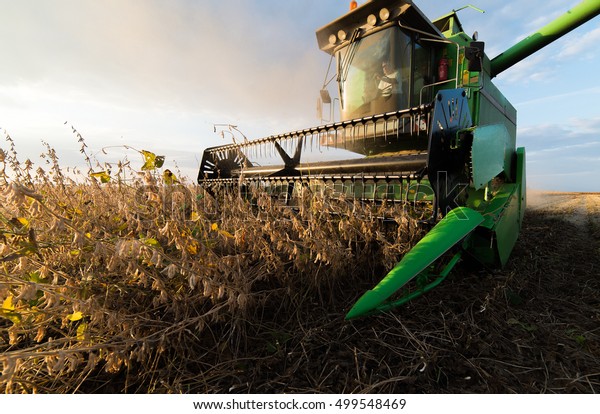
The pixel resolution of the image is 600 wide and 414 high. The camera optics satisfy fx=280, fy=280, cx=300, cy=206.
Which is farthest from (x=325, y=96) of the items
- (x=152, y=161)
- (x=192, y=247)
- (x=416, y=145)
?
(x=192, y=247)

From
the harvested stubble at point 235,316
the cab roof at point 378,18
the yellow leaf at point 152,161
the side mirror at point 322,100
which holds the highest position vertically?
the cab roof at point 378,18

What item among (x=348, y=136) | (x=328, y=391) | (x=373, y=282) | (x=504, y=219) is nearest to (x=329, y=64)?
(x=348, y=136)

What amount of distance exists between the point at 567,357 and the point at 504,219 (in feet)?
4.02

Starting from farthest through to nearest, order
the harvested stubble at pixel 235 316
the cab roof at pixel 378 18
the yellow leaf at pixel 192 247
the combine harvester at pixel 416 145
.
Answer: the cab roof at pixel 378 18 → the combine harvester at pixel 416 145 → the yellow leaf at pixel 192 247 → the harvested stubble at pixel 235 316

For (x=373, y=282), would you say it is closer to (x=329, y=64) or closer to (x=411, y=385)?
(x=411, y=385)

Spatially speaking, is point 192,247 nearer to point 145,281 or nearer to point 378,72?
point 145,281

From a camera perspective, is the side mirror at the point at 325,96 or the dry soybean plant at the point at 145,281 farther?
the side mirror at the point at 325,96

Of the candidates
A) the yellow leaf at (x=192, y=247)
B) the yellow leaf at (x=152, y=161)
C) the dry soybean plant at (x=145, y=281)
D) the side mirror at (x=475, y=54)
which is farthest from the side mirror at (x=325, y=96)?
the yellow leaf at (x=192, y=247)

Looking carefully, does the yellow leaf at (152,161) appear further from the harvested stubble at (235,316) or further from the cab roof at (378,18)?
the cab roof at (378,18)

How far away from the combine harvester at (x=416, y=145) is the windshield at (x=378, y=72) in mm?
12

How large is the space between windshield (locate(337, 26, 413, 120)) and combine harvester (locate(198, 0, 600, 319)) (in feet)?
0.04

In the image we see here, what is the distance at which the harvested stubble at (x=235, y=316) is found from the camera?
1130 mm

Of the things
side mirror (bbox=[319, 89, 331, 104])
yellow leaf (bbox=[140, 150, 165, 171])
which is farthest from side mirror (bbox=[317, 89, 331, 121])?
yellow leaf (bbox=[140, 150, 165, 171])

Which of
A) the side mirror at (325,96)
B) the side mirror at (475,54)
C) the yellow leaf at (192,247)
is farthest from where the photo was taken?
the side mirror at (325,96)
